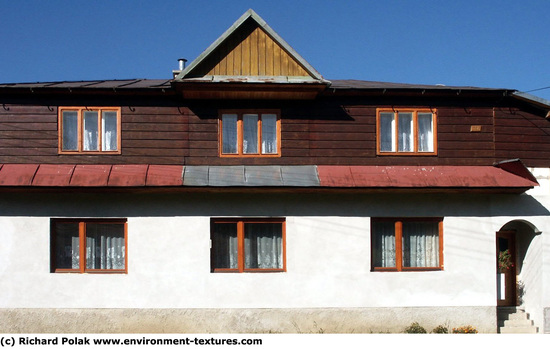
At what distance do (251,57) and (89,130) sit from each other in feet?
14.5

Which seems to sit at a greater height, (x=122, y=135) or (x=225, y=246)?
(x=122, y=135)

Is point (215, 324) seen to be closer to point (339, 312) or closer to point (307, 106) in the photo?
point (339, 312)

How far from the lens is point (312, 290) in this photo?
14.7 metres

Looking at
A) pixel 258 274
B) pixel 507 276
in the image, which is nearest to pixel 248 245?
pixel 258 274

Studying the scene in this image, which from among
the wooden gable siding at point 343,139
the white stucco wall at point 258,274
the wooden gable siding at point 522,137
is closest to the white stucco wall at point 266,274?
the white stucco wall at point 258,274

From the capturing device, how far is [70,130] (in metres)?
15.1

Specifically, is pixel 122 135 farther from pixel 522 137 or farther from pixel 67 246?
pixel 522 137

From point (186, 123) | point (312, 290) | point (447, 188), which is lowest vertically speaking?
point (312, 290)

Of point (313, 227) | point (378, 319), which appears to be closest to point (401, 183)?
point (313, 227)

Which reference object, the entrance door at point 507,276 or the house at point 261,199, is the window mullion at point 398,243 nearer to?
the house at point 261,199

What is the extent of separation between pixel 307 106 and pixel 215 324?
5.81m

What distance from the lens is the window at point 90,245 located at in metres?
14.7

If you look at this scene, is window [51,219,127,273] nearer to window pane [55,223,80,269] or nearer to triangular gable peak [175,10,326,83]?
window pane [55,223,80,269]
